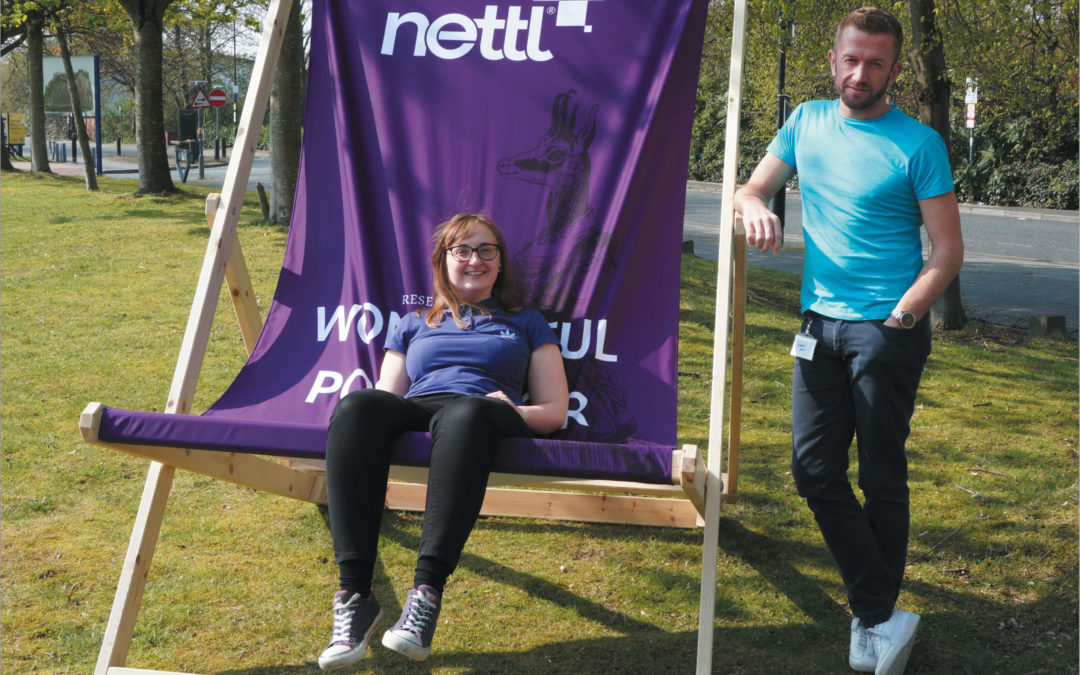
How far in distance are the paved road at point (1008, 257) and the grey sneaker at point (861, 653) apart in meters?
5.99

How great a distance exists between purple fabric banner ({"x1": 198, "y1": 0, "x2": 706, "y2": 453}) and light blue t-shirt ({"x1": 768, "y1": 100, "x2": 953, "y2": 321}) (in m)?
0.53

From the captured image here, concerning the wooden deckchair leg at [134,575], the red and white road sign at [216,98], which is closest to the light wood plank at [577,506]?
the wooden deckchair leg at [134,575]

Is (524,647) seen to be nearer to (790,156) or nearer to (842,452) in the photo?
(842,452)

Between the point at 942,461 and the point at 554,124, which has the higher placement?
the point at 554,124

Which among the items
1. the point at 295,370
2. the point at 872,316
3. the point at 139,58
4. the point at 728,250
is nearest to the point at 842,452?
the point at 872,316

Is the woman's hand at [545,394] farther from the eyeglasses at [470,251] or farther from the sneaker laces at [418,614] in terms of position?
the sneaker laces at [418,614]

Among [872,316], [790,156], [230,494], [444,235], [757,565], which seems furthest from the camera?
[230,494]

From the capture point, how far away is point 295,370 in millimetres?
3123

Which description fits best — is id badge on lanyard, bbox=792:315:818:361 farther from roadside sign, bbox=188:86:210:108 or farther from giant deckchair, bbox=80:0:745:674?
roadside sign, bbox=188:86:210:108

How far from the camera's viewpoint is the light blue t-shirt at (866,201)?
260cm

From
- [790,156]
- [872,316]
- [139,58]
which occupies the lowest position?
[872,316]

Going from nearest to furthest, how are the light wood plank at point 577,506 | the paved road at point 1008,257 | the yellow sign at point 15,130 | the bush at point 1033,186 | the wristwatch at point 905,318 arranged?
the wristwatch at point 905,318 < the light wood plank at point 577,506 < the paved road at point 1008,257 < the bush at point 1033,186 < the yellow sign at point 15,130

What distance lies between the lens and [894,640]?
2.71 m

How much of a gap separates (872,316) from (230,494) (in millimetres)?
2461
